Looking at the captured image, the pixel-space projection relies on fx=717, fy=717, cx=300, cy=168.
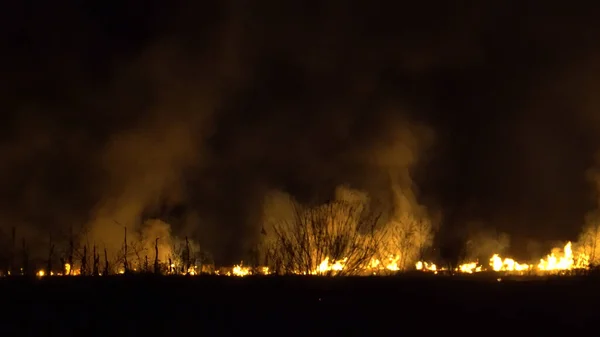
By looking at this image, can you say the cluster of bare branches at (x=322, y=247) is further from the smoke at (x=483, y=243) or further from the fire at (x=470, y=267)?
the smoke at (x=483, y=243)

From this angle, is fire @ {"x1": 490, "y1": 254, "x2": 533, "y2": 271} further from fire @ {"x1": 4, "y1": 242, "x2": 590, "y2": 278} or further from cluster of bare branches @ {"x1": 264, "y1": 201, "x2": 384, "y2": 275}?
cluster of bare branches @ {"x1": 264, "y1": 201, "x2": 384, "y2": 275}

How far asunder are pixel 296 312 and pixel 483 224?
18992 mm

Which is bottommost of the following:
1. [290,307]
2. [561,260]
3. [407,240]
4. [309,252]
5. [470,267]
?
[290,307]

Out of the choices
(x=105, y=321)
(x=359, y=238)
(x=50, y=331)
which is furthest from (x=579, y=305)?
(x=50, y=331)

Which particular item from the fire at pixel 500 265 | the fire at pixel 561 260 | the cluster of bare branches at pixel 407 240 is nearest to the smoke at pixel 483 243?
the fire at pixel 500 265

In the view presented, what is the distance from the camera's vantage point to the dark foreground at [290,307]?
429 inches

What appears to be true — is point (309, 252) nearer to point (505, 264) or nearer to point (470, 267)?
point (470, 267)

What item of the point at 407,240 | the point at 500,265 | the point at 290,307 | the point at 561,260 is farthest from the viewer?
the point at 500,265

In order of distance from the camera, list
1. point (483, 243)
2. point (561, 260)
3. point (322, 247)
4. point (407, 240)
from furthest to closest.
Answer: point (483, 243)
point (561, 260)
point (407, 240)
point (322, 247)

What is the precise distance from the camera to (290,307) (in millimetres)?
11672

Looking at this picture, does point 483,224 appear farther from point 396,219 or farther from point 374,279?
point 374,279

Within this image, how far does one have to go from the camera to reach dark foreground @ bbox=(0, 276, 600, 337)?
1089cm

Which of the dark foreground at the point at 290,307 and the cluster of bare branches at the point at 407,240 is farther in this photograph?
the cluster of bare branches at the point at 407,240

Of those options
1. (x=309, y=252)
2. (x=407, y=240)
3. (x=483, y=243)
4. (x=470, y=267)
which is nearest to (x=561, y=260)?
(x=470, y=267)
